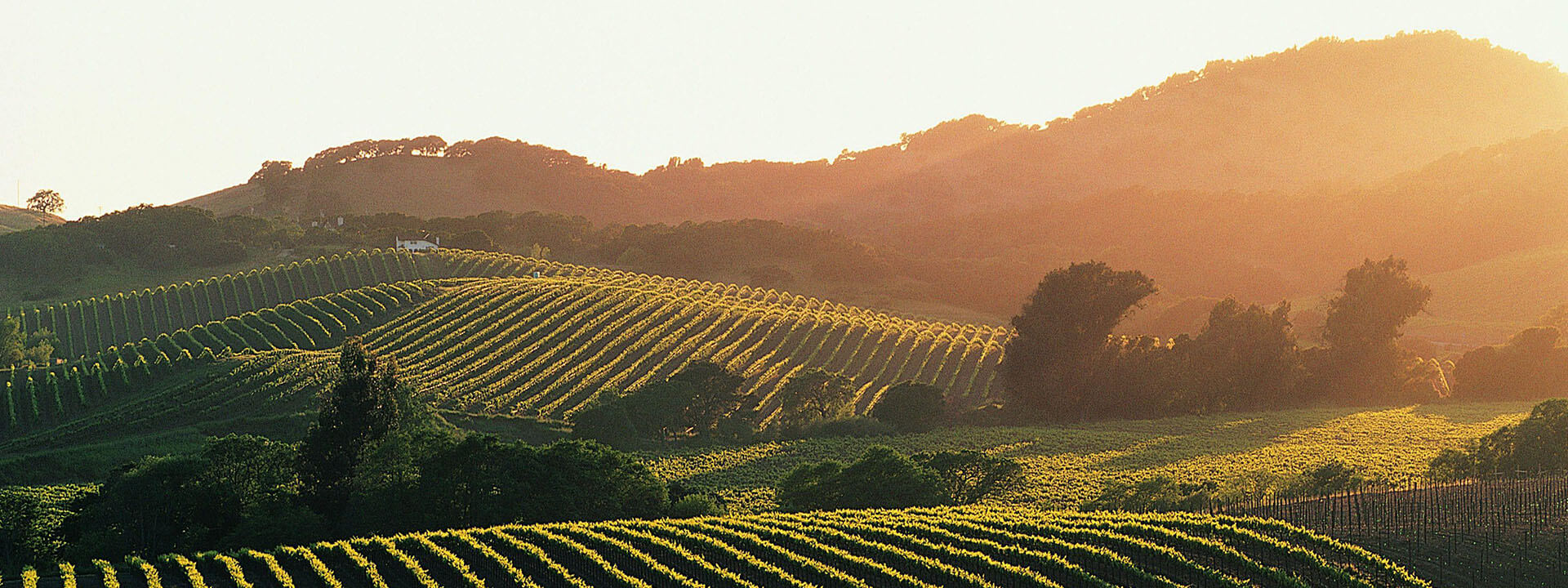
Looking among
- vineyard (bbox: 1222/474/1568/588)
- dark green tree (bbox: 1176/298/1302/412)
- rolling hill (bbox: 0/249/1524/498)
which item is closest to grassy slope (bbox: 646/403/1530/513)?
rolling hill (bbox: 0/249/1524/498)

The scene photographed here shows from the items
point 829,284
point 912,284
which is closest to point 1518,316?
point 912,284

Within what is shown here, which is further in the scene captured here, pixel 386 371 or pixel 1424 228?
pixel 1424 228

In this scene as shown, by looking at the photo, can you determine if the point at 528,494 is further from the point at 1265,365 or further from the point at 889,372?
the point at 1265,365

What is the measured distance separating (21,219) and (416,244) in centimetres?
7536

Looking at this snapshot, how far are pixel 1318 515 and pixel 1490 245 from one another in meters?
152

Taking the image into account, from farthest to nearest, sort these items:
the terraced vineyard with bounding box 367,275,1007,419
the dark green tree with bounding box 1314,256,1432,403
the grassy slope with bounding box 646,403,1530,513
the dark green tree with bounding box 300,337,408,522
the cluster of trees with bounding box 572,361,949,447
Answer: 1. the dark green tree with bounding box 1314,256,1432,403
2. the terraced vineyard with bounding box 367,275,1007,419
3. the cluster of trees with bounding box 572,361,949,447
4. the grassy slope with bounding box 646,403,1530,513
5. the dark green tree with bounding box 300,337,408,522

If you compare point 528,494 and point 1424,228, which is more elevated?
point 1424,228

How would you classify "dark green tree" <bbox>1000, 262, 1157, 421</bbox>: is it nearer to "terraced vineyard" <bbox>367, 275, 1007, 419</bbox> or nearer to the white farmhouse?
"terraced vineyard" <bbox>367, 275, 1007, 419</bbox>

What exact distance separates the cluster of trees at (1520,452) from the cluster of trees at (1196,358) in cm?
3023

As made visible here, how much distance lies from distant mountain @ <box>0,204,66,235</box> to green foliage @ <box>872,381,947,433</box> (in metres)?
135

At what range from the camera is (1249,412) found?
8194 cm

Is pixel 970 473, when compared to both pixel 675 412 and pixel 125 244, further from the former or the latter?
pixel 125 244

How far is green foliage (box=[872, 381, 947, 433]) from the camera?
245 ft

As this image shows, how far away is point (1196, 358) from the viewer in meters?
83.8
